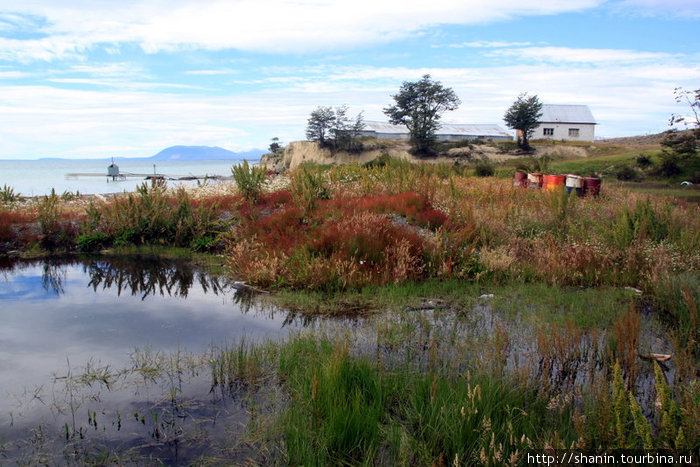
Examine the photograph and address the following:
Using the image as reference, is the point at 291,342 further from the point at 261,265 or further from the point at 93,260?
the point at 93,260

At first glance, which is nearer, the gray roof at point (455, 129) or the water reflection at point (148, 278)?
the water reflection at point (148, 278)

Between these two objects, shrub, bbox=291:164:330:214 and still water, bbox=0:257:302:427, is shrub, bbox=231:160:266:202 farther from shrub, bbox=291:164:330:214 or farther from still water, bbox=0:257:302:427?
still water, bbox=0:257:302:427

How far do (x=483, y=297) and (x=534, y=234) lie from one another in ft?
13.3

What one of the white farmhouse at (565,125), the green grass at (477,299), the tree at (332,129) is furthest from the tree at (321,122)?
the green grass at (477,299)

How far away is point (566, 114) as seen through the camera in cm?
6619

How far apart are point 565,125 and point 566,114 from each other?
2394 mm

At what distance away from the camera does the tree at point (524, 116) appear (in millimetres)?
50344

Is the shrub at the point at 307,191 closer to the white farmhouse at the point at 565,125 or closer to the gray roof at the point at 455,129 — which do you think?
the gray roof at the point at 455,129

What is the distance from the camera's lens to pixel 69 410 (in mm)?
4633

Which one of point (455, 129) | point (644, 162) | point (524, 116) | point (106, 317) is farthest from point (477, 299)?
point (455, 129)

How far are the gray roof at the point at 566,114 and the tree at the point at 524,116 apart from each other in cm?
1482

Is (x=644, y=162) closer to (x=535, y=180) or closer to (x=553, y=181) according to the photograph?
(x=535, y=180)

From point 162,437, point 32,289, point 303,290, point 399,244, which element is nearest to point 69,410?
point 162,437

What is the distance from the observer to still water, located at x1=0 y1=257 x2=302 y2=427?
5852 millimetres
